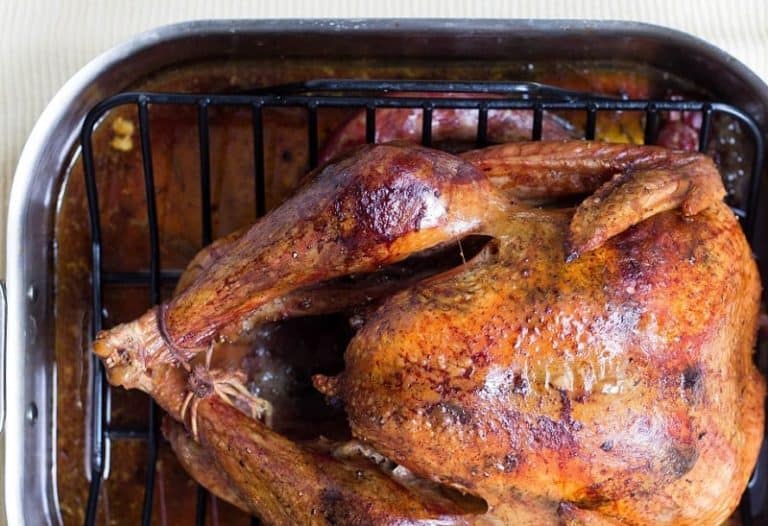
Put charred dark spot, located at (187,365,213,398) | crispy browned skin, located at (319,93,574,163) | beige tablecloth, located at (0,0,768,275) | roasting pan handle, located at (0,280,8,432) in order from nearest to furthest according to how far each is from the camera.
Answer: charred dark spot, located at (187,365,213,398)
roasting pan handle, located at (0,280,8,432)
crispy browned skin, located at (319,93,574,163)
beige tablecloth, located at (0,0,768,275)

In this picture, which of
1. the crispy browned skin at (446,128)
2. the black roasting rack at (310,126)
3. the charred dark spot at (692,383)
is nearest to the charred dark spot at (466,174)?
the black roasting rack at (310,126)

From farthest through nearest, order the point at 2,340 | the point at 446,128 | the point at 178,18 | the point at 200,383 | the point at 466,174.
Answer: the point at 178,18 → the point at 446,128 → the point at 2,340 → the point at 200,383 → the point at 466,174

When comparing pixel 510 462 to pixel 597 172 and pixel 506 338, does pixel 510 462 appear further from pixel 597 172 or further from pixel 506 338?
pixel 597 172

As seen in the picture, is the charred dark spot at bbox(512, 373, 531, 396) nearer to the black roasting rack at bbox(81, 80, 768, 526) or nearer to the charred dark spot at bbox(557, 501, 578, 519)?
the charred dark spot at bbox(557, 501, 578, 519)

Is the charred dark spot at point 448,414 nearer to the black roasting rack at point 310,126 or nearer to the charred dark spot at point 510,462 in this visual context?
the charred dark spot at point 510,462

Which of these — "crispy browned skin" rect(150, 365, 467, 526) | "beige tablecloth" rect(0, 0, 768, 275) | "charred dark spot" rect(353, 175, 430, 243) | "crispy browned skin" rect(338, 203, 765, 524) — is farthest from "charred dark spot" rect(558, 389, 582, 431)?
"beige tablecloth" rect(0, 0, 768, 275)

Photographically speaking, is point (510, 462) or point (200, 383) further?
point (200, 383)

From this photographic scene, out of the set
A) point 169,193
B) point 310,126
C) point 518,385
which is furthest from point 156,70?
point 518,385

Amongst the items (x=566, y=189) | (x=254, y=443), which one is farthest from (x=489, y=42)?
(x=254, y=443)
